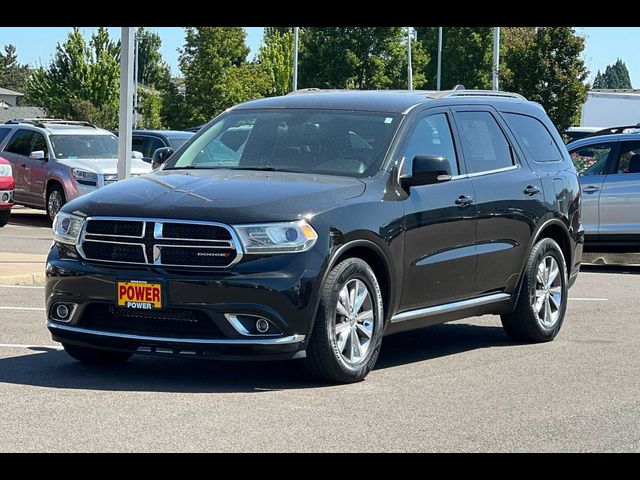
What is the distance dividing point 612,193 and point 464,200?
27.2 ft


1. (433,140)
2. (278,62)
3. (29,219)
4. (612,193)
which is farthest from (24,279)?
(278,62)

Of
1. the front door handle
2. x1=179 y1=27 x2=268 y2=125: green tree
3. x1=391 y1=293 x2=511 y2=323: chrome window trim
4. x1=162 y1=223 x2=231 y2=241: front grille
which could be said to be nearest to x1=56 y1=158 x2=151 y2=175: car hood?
x1=391 y1=293 x2=511 y2=323: chrome window trim

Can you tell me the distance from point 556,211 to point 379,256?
2709 mm

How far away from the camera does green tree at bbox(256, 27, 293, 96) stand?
7469 centimetres

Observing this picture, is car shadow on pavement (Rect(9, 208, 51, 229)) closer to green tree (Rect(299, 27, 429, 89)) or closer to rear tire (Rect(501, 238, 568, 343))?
rear tire (Rect(501, 238, 568, 343))

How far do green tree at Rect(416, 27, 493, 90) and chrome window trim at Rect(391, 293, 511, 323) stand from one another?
214ft

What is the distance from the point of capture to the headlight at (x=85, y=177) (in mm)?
22922

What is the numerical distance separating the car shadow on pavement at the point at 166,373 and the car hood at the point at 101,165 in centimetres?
1356

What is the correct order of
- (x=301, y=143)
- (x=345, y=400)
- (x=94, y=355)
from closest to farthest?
(x=345, y=400)
(x=94, y=355)
(x=301, y=143)

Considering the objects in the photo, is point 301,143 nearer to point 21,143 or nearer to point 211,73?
point 21,143

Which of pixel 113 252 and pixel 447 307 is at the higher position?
pixel 113 252

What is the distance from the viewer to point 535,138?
439 inches

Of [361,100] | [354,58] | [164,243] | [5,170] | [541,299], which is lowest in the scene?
[541,299]

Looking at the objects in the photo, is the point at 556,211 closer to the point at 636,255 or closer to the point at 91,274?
the point at 91,274
